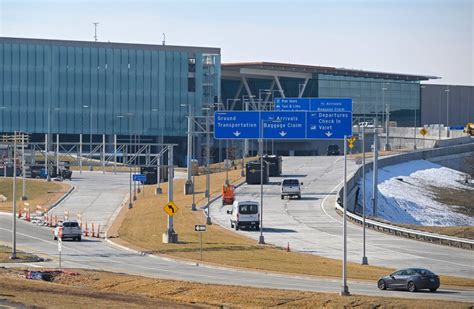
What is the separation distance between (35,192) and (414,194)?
139 feet

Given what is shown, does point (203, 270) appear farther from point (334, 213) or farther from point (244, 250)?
point (334, 213)

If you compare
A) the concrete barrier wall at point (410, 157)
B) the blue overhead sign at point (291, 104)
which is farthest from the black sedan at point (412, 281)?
the blue overhead sign at point (291, 104)

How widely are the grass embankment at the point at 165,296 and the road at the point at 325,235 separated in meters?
15.9

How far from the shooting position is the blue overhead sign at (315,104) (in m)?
101

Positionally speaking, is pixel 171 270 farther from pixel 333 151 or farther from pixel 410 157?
pixel 333 151

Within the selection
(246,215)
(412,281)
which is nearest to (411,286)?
(412,281)

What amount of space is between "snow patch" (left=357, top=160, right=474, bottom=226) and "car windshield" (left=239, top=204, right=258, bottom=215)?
25203mm

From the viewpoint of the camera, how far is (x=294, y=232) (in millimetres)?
76688

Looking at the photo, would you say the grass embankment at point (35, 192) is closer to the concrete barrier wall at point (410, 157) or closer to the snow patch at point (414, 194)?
the concrete barrier wall at point (410, 157)

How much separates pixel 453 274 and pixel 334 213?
111ft

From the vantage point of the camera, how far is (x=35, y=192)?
120250 millimetres

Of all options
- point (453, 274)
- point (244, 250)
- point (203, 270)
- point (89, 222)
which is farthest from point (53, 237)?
point (453, 274)

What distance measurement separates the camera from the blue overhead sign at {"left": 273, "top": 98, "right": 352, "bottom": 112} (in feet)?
330

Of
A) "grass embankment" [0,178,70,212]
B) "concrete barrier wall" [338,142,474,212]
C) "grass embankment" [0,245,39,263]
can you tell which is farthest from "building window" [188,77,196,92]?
"grass embankment" [0,245,39,263]
